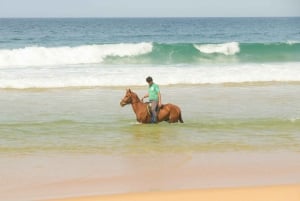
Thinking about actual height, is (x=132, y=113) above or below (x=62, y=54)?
below

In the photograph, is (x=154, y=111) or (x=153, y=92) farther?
(x=154, y=111)

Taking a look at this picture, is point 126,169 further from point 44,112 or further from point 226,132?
point 44,112

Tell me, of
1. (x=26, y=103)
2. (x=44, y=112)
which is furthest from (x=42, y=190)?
(x=26, y=103)

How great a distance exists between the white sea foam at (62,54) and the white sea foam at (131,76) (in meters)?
5.27

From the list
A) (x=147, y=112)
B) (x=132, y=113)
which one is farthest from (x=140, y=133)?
(x=132, y=113)

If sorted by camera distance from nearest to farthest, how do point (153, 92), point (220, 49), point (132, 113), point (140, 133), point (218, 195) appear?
point (218, 195), point (140, 133), point (153, 92), point (132, 113), point (220, 49)

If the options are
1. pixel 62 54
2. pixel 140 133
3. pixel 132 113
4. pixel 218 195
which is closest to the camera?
pixel 218 195

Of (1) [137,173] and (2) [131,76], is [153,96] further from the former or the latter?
(2) [131,76]

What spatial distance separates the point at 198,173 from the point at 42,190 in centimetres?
249

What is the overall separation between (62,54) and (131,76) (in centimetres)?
1156

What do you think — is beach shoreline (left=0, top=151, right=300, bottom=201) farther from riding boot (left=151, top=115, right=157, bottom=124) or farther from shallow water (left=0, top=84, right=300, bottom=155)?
riding boot (left=151, top=115, right=157, bottom=124)

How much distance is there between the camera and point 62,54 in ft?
112

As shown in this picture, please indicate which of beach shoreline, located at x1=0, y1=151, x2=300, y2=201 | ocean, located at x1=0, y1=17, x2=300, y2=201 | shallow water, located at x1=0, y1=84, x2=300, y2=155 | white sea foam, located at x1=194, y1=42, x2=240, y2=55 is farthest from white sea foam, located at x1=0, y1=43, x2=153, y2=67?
beach shoreline, located at x1=0, y1=151, x2=300, y2=201

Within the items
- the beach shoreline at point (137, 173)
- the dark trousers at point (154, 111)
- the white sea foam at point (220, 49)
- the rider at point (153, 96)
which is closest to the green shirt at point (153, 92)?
the rider at point (153, 96)
